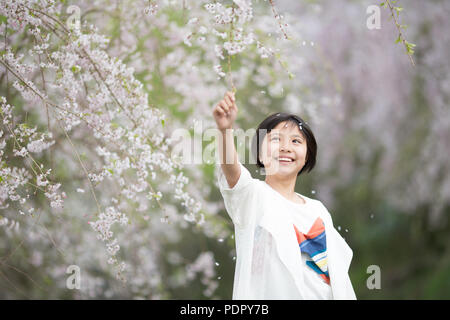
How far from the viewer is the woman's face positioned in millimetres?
1208

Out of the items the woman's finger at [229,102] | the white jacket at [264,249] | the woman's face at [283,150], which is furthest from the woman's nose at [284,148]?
the woman's finger at [229,102]

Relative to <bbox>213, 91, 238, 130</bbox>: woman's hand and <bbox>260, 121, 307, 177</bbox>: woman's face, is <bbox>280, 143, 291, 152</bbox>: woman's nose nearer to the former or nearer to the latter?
<bbox>260, 121, 307, 177</bbox>: woman's face

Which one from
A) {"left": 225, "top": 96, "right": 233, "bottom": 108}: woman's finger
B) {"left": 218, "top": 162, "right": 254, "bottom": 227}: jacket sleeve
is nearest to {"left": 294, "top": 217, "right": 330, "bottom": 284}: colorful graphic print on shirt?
{"left": 218, "top": 162, "right": 254, "bottom": 227}: jacket sleeve

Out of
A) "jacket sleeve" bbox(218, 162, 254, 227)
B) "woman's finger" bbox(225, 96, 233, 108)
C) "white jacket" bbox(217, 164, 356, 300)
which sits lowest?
"white jacket" bbox(217, 164, 356, 300)

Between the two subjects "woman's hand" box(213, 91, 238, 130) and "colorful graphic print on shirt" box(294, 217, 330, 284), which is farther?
"colorful graphic print on shirt" box(294, 217, 330, 284)

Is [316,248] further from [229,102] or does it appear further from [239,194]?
[229,102]

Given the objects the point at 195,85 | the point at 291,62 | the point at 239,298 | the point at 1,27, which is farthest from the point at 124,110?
the point at 291,62

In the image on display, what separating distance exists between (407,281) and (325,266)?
2.68 meters

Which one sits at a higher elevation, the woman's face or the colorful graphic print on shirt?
the woman's face

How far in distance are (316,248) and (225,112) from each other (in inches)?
17.6

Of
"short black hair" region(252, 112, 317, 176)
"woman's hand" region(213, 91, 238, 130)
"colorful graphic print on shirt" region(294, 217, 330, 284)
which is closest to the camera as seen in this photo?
"woman's hand" region(213, 91, 238, 130)

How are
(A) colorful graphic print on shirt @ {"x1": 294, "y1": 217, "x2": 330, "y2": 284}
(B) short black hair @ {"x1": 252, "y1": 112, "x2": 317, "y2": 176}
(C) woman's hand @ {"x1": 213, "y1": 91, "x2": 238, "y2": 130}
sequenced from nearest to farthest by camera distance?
1. (C) woman's hand @ {"x1": 213, "y1": 91, "x2": 238, "y2": 130}
2. (A) colorful graphic print on shirt @ {"x1": 294, "y1": 217, "x2": 330, "y2": 284}
3. (B) short black hair @ {"x1": 252, "y1": 112, "x2": 317, "y2": 176}

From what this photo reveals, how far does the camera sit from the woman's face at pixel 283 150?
1.21 m

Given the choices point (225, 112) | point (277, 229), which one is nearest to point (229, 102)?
point (225, 112)
